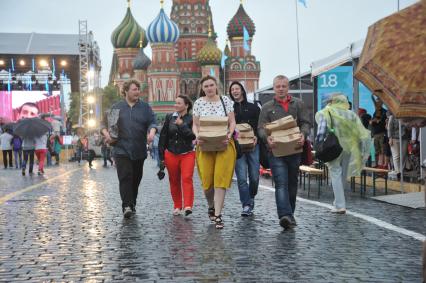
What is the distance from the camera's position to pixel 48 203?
12820 millimetres

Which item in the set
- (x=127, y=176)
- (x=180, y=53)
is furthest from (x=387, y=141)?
(x=180, y=53)

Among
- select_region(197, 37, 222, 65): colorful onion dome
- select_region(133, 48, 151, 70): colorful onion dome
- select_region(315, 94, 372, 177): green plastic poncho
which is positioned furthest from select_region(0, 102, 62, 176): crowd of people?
select_region(133, 48, 151, 70): colorful onion dome

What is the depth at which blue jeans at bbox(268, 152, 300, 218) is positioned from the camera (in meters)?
9.31

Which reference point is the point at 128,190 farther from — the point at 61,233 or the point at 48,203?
the point at 48,203

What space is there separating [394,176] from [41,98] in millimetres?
45483

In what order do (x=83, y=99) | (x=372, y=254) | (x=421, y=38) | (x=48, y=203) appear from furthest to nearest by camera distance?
(x=83, y=99) < (x=48, y=203) < (x=372, y=254) < (x=421, y=38)

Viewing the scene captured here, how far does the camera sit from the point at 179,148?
1056 cm

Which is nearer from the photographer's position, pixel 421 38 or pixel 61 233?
pixel 421 38

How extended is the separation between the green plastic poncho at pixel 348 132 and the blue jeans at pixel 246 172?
3.89 feet

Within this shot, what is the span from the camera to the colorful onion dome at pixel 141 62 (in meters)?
120

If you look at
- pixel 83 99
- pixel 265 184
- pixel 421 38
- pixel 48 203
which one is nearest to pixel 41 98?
pixel 83 99

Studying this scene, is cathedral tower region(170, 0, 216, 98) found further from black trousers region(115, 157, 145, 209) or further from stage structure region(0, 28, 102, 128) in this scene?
black trousers region(115, 157, 145, 209)

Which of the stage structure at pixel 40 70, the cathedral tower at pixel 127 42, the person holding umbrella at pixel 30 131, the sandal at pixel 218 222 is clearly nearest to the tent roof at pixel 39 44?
the stage structure at pixel 40 70

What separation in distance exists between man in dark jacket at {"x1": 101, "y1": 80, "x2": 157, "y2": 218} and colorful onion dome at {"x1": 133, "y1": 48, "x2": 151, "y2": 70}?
110 metres
